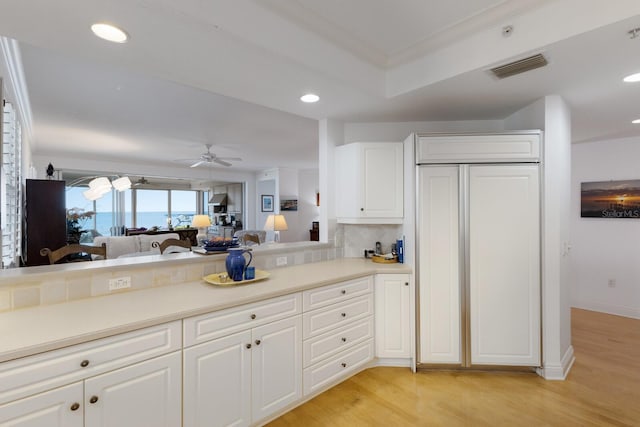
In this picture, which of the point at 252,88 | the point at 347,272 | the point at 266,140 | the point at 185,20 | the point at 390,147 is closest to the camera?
the point at 185,20

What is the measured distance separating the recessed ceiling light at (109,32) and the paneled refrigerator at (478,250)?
7.20 ft

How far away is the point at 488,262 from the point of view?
260 cm

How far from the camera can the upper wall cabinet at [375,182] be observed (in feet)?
9.68

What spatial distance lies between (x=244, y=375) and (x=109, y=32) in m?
2.04

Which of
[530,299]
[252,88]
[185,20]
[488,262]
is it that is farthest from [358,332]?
Answer: [185,20]

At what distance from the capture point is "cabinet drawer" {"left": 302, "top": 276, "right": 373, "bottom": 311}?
7.20 feet

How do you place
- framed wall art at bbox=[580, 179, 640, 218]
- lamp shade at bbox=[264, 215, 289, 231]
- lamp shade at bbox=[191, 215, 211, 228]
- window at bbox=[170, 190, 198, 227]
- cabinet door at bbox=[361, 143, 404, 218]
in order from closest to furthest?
cabinet door at bbox=[361, 143, 404, 218] < framed wall art at bbox=[580, 179, 640, 218] < lamp shade at bbox=[264, 215, 289, 231] < lamp shade at bbox=[191, 215, 211, 228] < window at bbox=[170, 190, 198, 227]

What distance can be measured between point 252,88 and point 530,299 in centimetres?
286

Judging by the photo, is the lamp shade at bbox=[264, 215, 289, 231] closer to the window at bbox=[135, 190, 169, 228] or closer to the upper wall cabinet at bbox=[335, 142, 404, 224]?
the upper wall cabinet at bbox=[335, 142, 404, 224]

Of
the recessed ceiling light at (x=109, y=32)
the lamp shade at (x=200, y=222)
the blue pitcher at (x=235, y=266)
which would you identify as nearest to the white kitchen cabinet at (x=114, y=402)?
the blue pitcher at (x=235, y=266)

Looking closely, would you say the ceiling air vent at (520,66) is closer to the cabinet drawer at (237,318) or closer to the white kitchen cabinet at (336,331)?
the white kitchen cabinet at (336,331)

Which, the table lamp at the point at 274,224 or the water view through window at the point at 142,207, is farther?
the water view through window at the point at 142,207

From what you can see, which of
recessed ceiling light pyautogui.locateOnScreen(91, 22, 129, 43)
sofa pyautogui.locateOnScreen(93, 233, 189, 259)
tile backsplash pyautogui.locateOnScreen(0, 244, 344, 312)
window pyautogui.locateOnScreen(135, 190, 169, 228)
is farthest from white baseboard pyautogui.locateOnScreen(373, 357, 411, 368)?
window pyautogui.locateOnScreen(135, 190, 169, 228)

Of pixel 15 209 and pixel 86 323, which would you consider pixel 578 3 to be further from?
pixel 15 209
